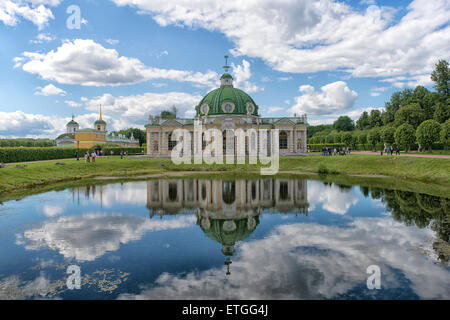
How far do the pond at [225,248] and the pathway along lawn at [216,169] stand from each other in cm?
845

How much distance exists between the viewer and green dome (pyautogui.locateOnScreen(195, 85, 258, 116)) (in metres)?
59.9

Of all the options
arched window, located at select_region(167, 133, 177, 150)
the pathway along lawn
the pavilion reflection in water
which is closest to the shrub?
the pathway along lawn

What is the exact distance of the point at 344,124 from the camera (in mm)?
106062

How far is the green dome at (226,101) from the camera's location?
59906mm

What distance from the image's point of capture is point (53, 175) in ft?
95.8

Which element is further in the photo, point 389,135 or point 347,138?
point 347,138

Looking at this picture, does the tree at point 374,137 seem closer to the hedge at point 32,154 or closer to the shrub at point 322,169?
the shrub at point 322,169

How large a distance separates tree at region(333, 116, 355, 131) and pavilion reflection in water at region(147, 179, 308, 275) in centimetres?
8735

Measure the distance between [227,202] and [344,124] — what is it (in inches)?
3846

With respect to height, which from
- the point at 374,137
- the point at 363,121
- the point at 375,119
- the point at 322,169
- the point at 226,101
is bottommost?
the point at 322,169

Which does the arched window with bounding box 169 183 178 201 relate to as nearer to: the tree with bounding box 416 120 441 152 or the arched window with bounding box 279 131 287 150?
the arched window with bounding box 279 131 287 150

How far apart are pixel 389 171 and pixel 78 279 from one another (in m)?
33.6
